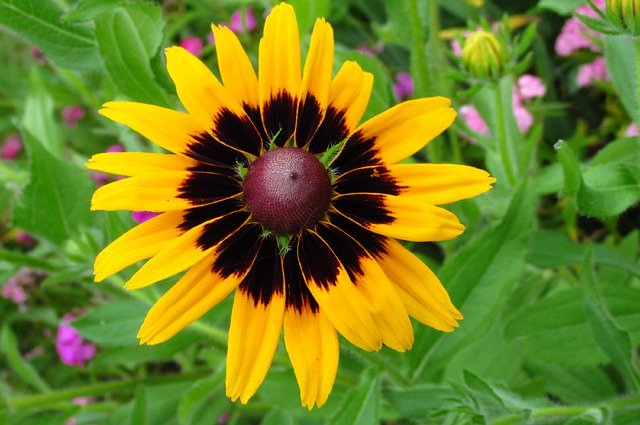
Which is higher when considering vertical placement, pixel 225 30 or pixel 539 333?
pixel 225 30

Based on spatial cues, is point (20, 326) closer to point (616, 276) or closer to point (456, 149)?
point (456, 149)

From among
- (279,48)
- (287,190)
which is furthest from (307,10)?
(287,190)

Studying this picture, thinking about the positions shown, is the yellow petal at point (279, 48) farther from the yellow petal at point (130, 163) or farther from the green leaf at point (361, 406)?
the green leaf at point (361, 406)

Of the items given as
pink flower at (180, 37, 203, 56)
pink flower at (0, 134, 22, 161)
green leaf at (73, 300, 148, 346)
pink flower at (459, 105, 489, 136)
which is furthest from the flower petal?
pink flower at (0, 134, 22, 161)

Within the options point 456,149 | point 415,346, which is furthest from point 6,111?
point 415,346

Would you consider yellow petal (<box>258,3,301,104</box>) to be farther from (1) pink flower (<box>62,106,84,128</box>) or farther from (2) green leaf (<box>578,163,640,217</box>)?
(1) pink flower (<box>62,106,84,128</box>)

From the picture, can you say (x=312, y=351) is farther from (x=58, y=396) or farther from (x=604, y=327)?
(x=58, y=396)

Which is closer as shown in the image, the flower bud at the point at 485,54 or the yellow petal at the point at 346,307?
the yellow petal at the point at 346,307

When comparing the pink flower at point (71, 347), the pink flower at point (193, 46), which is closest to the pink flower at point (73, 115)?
the pink flower at point (193, 46)
